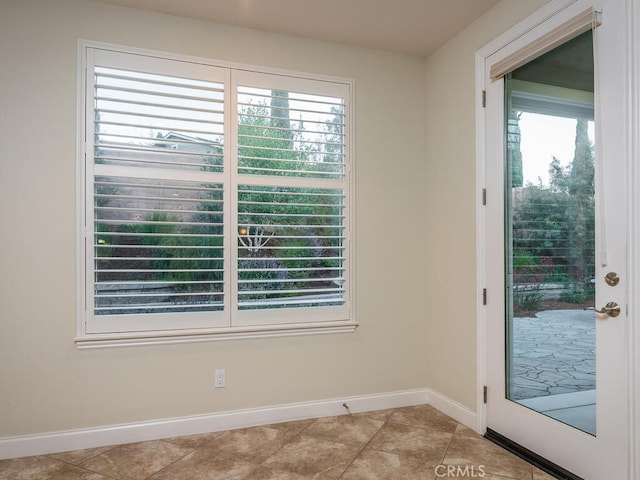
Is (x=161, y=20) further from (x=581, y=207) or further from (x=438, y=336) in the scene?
(x=438, y=336)

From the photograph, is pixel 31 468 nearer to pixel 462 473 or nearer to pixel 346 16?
pixel 462 473

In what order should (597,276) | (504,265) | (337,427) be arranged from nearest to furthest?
(597,276) → (504,265) → (337,427)

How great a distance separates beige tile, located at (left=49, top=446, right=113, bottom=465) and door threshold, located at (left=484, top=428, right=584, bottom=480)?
2440 millimetres

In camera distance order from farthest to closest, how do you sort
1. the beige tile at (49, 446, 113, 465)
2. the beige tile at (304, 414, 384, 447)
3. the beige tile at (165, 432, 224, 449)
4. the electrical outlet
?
the electrical outlet, the beige tile at (304, 414, 384, 447), the beige tile at (165, 432, 224, 449), the beige tile at (49, 446, 113, 465)

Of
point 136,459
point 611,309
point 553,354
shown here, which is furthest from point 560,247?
point 136,459

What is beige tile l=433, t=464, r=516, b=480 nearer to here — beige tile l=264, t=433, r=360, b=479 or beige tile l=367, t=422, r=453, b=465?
beige tile l=367, t=422, r=453, b=465

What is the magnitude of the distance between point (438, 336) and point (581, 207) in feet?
5.02

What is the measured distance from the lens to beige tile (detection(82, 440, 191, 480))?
7.48ft

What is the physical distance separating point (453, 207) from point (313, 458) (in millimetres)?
1973

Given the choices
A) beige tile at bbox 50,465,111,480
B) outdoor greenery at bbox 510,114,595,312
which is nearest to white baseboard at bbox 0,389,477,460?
beige tile at bbox 50,465,111,480

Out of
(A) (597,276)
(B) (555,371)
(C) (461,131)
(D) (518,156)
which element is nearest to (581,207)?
(A) (597,276)

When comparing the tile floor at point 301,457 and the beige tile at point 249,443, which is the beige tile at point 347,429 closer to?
the tile floor at point 301,457

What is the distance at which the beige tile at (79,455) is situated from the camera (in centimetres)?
241

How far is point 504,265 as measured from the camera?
2635 mm
